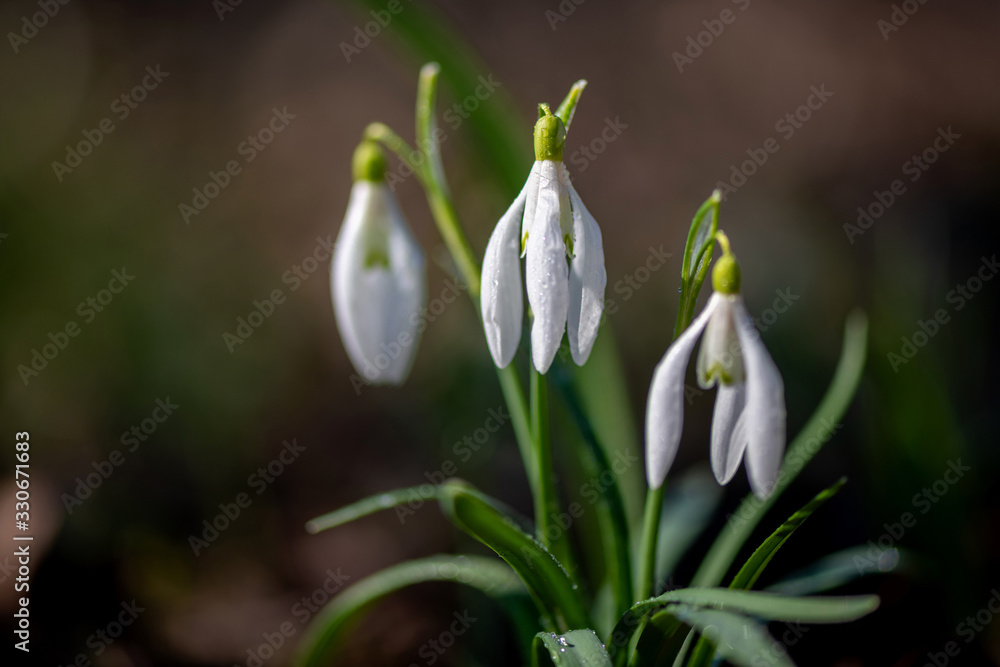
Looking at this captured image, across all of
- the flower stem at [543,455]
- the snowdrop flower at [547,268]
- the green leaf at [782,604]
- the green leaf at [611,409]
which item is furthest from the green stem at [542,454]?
the green leaf at [611,409]

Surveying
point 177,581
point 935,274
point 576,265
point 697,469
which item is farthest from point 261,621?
point 935,274

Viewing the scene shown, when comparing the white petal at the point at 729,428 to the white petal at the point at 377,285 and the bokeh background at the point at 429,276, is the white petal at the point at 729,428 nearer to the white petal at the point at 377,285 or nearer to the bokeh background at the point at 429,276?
the white petal at the point at 377,285

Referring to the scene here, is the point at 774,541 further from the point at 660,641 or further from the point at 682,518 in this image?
the point at 682,518

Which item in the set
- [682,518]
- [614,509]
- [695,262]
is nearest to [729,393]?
[695,262]

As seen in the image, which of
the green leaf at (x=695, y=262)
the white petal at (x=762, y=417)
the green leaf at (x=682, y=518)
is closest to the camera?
the white petal at (x=762, y=417)

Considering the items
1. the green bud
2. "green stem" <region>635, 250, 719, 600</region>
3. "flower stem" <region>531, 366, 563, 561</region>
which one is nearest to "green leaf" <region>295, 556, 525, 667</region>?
"flower stem" <region>531, 366, 563, 561</region>
